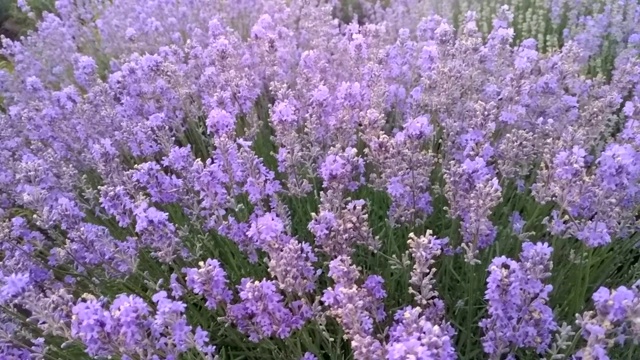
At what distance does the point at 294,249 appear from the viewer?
6.25 ft

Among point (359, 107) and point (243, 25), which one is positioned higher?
point (243, 25)

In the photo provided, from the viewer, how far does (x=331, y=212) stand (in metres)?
2.07

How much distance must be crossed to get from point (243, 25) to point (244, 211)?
2.86 meters

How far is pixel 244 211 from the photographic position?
8.80 ft

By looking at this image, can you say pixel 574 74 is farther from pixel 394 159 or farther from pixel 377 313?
pixel 377 313

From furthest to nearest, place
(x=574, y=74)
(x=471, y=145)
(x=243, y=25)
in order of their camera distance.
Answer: (x=243, y=25), (x=574, y=74), (x=471, y=145)

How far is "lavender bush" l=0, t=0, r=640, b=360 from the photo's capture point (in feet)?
6.02

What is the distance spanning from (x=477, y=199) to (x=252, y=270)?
101 cm

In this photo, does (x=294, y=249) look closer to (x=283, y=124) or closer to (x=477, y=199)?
(x=477, y=199)

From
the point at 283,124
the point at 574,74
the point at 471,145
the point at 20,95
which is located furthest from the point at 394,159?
the point at 20,95

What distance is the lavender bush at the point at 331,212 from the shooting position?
184 cm

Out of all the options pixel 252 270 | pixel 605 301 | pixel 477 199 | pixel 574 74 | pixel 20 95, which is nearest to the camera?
pixel 605 301

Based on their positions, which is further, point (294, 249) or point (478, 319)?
point (478, 319)

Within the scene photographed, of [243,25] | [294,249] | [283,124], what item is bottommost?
[294,249]
